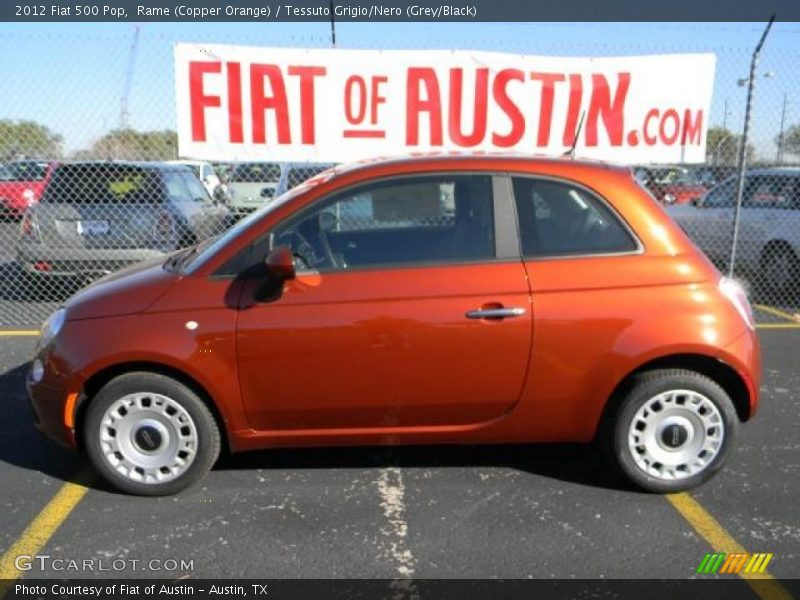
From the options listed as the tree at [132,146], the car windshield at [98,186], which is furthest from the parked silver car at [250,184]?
the car windshield at [98,186]

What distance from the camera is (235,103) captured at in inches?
243

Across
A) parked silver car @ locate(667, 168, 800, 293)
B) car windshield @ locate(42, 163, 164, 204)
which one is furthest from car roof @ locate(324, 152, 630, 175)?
parked silver car @ locate(667, 168, 800, 293)

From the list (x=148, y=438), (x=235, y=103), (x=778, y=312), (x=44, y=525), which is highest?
(x=235, y=103)

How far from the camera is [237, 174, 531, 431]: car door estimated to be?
3182mm

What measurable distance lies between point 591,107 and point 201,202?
4.48 metres

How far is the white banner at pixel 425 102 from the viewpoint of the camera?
242 inches

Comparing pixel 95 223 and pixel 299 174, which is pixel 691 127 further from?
pixel 95 223

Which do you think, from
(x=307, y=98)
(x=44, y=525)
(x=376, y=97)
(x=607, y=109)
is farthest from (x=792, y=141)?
(x=44, y=525)

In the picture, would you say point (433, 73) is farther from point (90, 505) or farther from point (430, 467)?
point (90, 505)

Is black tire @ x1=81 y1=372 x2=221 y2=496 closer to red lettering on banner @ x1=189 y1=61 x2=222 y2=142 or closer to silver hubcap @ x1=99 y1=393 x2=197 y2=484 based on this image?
silver hubcap @ x1=99 y1=393 x2=197 y2=484

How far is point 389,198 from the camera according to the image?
346 cm

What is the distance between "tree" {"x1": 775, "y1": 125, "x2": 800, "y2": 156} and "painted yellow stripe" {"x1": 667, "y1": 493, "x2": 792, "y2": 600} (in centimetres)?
852

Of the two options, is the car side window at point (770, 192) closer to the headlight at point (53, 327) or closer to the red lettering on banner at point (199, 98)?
the red lettering on banner at point (199, 98)

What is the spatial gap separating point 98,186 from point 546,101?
4568 mm
